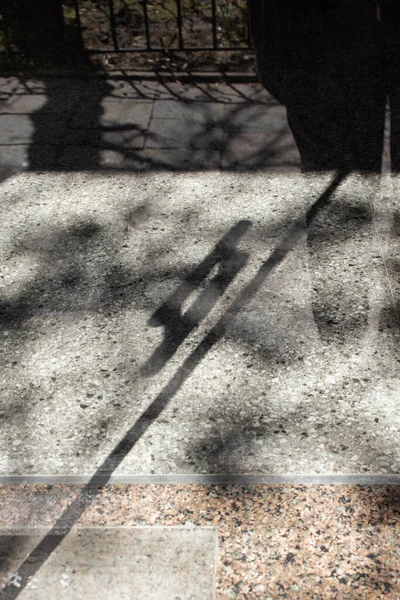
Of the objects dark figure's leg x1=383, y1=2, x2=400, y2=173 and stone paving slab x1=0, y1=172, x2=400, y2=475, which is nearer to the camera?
stone paving slab x1=0, y1=172, x2=400, y2=475

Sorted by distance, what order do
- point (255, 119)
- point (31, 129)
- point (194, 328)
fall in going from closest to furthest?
point (194, 328), point (31, 129), point (255, 119)

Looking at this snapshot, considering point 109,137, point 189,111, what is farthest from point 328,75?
point 109,137

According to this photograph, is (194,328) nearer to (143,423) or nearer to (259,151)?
(143,423)

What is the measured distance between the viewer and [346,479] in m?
3.43

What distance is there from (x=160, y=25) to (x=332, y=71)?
2747 mm

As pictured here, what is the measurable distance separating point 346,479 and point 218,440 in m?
0.71

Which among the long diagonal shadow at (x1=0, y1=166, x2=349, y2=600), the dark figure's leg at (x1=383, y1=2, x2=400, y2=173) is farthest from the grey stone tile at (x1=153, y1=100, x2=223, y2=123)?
the long diagonal shadow at (x1=0, y1=166, x2=349, y2=600)

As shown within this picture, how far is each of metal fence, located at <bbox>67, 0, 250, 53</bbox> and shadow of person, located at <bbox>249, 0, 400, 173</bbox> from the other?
0.33 metres

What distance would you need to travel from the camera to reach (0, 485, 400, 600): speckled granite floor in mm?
3006

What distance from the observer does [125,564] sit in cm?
308

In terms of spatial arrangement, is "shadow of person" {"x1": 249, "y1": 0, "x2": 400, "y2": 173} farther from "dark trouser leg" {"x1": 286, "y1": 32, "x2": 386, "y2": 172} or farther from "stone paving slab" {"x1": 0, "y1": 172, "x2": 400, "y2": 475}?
"stone paving slab" {"x1": 0, "y1": 172, "x2": 400, "y2": 475}

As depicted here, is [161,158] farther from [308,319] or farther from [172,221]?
[308,319]

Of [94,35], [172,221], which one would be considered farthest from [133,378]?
[94,35]

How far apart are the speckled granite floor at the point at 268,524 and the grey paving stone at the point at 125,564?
4 cm
